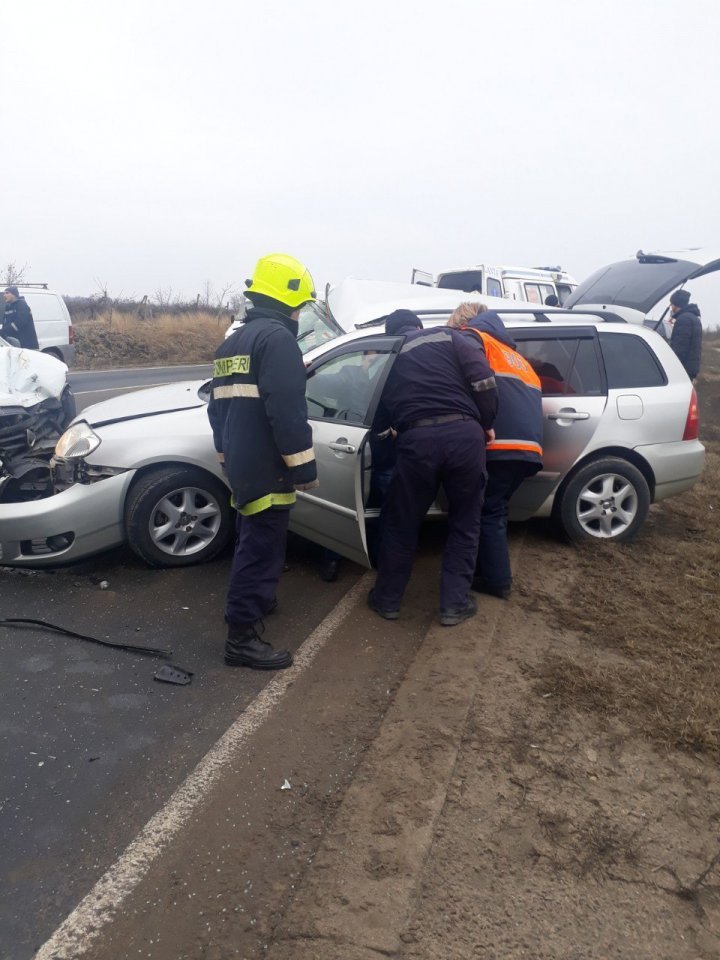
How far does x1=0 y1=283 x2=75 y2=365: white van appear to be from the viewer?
1441 centimetres

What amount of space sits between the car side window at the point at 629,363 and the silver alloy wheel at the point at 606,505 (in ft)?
2.25

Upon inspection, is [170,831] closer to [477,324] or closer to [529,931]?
[529,931]

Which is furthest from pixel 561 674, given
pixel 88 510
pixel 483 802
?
pixel 88 510

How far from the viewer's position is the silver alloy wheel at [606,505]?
5426mm

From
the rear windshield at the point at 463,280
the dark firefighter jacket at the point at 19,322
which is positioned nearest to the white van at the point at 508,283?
the rear windshield at the point at 463,280

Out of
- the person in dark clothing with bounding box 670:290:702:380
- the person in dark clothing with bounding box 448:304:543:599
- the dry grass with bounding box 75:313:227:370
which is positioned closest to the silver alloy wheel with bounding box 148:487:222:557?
the person in dark clothing with bounding box 448:304:543:599

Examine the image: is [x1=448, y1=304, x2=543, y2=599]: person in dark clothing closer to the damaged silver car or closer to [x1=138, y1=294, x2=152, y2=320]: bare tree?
the damaged silver car

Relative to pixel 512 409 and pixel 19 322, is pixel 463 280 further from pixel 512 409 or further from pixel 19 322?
pixel 512 409

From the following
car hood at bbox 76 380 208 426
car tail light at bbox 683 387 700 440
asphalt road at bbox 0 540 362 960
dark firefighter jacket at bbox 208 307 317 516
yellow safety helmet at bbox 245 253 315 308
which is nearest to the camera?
asphalt road at bbox 0 540 362 960

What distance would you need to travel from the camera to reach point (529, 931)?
2.23 m

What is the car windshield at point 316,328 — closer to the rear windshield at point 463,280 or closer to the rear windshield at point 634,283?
the rear windshield at point 634,283

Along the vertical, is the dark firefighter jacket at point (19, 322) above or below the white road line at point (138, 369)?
above

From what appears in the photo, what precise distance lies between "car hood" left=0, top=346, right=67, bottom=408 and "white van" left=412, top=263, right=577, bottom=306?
845cm

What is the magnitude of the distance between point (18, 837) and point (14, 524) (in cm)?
239
